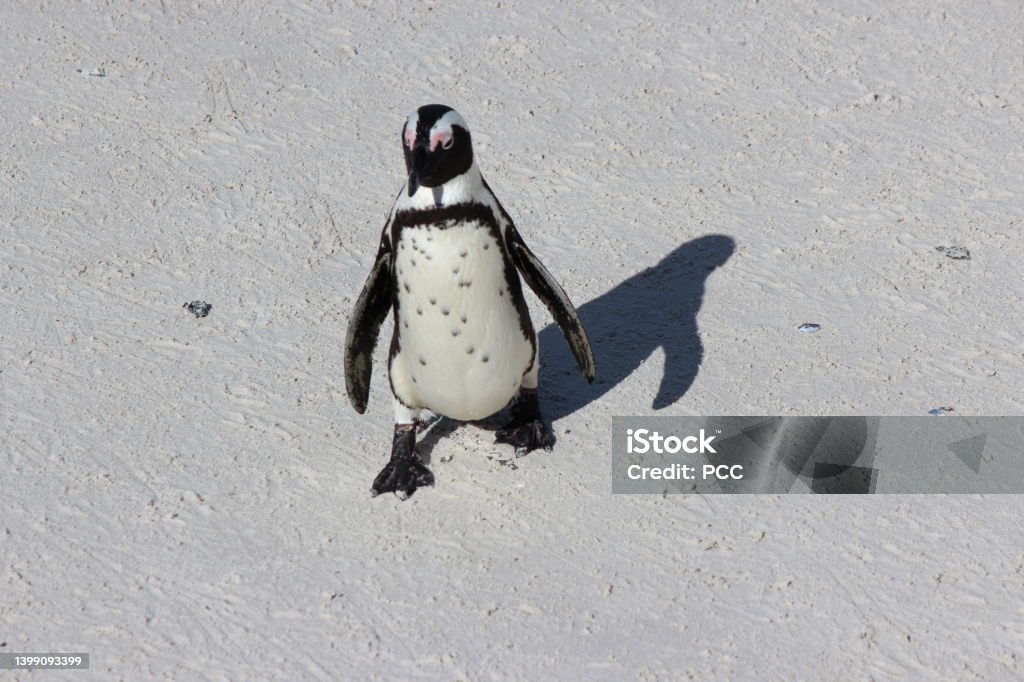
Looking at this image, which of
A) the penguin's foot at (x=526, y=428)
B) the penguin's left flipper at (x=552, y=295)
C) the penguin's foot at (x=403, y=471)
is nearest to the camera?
the penguin's left flipper at (x=552, y=295)

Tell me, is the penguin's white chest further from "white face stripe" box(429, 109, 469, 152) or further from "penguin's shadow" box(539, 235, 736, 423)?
"penguin's shadow" box(539, 235, 736, 423)

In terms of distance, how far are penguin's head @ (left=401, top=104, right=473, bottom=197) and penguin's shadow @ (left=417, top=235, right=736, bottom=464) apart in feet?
3.82

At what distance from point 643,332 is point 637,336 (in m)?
0.04

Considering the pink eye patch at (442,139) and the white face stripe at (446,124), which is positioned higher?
the white face stripe at (446,124)

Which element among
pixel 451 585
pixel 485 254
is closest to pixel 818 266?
pixel 485 254

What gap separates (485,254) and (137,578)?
1497 millimetres

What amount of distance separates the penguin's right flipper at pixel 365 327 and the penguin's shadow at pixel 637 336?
1.19 feet

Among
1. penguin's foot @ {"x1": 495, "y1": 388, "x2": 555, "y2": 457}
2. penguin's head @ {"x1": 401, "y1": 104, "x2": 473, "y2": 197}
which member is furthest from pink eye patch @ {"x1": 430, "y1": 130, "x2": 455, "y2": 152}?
penguin's foot @ {"x1": 495, "y1": 388, "x2": 555, "y2": 457}

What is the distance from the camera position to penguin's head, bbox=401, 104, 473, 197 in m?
4.43

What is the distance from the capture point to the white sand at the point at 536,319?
442cm

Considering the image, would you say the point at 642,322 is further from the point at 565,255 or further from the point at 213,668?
the point at 213,668

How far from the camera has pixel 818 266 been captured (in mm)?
6293

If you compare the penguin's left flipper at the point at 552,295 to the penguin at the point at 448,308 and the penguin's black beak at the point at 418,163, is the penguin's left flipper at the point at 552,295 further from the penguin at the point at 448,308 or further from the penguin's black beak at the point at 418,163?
the penguin's black beak at the point at 418,163

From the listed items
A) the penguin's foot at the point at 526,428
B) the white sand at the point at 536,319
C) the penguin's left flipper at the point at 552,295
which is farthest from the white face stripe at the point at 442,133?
the white sand at the point at 536,319
